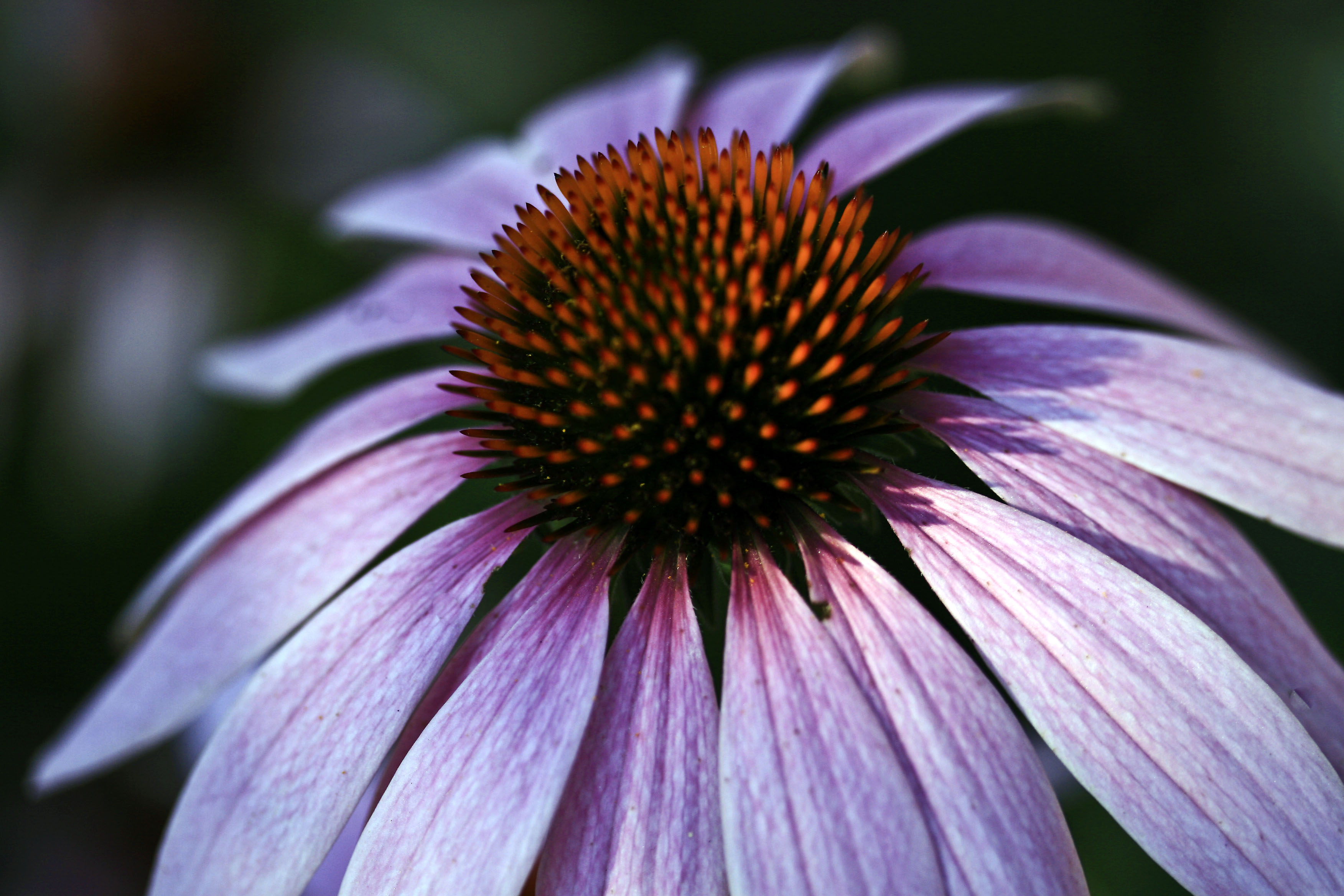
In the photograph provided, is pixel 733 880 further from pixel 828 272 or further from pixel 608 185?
pixel 608 185

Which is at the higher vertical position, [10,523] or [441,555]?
[10,523]

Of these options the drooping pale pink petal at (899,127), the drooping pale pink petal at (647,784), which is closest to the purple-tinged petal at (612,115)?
the drooping pale pink petal at (899,127)

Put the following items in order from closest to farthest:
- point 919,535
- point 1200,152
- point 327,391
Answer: point 919,535 < point 327,391 < point 1200,152

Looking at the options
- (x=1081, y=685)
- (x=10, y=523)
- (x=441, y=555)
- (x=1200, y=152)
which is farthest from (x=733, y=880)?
(x=10, y=523)

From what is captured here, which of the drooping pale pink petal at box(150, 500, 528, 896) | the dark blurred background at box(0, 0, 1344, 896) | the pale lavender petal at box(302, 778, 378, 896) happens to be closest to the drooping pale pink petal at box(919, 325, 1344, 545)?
the drooping pale pink petal at box(150, 500, 528, 896)

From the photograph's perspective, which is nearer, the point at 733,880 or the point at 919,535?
the point at 733,880

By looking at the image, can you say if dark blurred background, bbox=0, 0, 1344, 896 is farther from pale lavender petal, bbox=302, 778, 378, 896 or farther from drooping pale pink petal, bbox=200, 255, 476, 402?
pale lavender petal, bbox=302, 778, 378, 896
